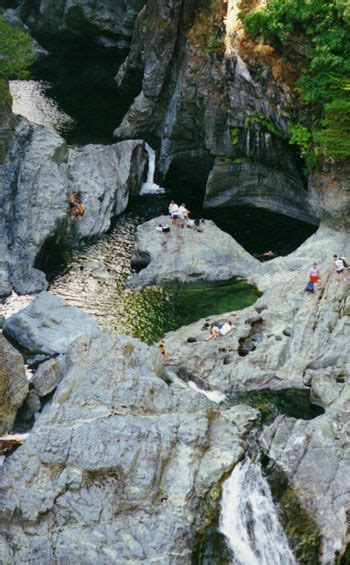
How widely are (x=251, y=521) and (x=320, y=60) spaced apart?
91.4 ft

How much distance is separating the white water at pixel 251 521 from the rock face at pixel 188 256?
56.0 feet

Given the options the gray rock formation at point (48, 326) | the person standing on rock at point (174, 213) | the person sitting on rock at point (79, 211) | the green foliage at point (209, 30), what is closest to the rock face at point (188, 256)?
the person standing on rock at point (174, 213)

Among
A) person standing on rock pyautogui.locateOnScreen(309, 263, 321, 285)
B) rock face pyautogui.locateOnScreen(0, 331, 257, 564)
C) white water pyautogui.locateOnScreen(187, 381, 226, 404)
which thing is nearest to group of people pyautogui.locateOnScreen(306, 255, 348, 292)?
person standing on rock pyautogui.locateOnScreen(309, 263, 321, 285)

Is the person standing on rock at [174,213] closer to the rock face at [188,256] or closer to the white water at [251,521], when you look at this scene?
the rock face at [188,256]

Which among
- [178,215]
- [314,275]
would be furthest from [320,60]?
[314,275]

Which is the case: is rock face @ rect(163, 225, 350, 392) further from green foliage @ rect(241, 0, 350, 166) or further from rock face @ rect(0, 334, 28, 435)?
green foliage @ rect(241, 0, 350, 166)

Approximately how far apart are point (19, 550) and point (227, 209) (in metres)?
33.4

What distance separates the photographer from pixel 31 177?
1779 inches

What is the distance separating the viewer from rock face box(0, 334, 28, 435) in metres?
28.2

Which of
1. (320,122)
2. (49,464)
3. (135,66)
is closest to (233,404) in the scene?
(49,464)

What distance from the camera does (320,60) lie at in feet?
135

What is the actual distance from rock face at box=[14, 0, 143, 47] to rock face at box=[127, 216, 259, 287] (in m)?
33.7

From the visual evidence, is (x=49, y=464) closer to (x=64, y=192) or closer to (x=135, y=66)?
(x=64, y=192)

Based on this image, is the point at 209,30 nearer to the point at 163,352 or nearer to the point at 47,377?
the point at 163,352
